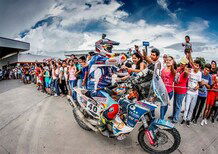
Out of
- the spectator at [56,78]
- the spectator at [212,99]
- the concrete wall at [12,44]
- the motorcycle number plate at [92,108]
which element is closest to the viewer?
the motorcycle number plate at [92,108]

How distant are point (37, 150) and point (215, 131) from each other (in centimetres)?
412

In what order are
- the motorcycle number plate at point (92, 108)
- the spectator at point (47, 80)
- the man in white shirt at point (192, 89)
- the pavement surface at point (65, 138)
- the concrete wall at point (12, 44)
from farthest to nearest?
1. the concrete wall at point (12, 44)
2. the spectator at point (47, 80)
3. the man in white shirt at point (192, 89)
4. the motorcycle number plate at point (92, 108)
5. the pavement surface at point (65, 138)

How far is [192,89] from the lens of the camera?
3.71 metres

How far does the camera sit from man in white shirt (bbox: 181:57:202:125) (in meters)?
3.66

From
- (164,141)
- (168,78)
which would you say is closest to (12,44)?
(168,78)

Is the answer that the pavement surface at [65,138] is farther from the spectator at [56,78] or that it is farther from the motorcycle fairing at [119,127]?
the spectator at [56,78]

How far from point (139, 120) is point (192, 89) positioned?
84.6 inches

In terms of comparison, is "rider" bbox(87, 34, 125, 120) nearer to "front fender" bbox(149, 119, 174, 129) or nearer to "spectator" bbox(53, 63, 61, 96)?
"front fender" bbox(149, 119, 174, 129)

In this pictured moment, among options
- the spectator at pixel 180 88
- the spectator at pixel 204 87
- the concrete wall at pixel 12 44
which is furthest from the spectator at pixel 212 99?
the concrete wall at pixel 12 44

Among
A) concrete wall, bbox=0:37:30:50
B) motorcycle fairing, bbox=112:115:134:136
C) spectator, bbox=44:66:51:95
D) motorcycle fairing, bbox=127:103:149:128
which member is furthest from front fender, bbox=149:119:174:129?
concrete wall, bbox=0:37:30:50

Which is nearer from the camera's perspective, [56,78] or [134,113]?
[134,113]

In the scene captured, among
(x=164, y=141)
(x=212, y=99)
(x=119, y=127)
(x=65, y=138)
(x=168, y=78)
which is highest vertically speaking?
(x=168, y=78)

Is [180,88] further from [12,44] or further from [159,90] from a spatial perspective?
[12,44]

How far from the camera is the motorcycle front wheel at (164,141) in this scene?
2.36 m
